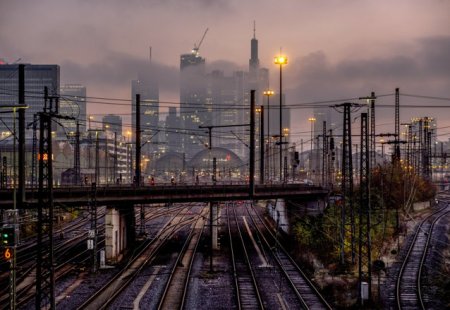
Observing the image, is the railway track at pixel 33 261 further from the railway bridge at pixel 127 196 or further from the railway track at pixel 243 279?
the railway track at pixel 243 279

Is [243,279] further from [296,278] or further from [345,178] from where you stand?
[345,178]

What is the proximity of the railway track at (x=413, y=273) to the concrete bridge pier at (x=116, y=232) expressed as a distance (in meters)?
24.0

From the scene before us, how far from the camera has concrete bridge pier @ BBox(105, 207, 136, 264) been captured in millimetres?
45500

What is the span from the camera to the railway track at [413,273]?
3050 centimetres

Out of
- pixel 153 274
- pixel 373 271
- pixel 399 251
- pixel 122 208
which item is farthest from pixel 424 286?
pixel 122 208

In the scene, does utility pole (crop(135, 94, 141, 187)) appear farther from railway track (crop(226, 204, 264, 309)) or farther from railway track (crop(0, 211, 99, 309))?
railway track (crop(226, 204, 264, 309))

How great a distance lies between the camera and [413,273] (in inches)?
1505

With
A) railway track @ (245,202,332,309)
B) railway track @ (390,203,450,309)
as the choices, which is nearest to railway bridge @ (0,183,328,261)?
railway track @ (245,202,332,309)

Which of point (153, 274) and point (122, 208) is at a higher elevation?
point (122, 208)

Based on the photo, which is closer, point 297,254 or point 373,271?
point 373,271

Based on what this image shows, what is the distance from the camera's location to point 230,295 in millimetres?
33375

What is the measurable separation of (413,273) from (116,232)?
25193mm

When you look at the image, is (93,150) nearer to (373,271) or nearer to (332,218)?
(332,218)

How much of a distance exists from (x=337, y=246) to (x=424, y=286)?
9.13 m
